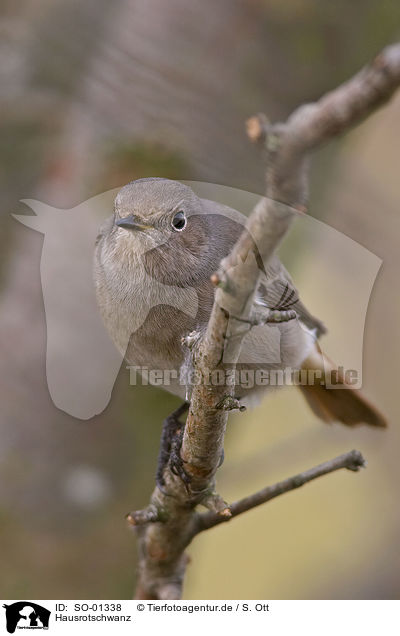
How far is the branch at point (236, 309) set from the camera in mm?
1126

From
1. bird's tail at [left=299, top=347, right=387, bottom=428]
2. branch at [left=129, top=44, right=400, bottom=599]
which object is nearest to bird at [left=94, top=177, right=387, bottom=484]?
branch at [left=129, top=44, right=400, bottom=599]

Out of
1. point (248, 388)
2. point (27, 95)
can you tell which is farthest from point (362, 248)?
point (27, 95)

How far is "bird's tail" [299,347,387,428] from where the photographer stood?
3.68m

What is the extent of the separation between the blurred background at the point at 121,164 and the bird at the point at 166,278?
0.65 m

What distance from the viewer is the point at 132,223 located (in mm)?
2367

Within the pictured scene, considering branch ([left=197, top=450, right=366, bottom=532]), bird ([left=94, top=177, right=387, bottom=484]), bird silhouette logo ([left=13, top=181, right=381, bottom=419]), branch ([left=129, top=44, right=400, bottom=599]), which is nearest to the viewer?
branch ([left=129, top=44, right=400, bottom=599])

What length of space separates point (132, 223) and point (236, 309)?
0.79m

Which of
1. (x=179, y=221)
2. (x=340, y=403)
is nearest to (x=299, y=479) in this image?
(x=179, y=221)

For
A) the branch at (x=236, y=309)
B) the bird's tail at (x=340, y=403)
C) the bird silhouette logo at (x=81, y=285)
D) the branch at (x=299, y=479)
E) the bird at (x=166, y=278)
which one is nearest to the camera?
the branch at (x=236, y=309)

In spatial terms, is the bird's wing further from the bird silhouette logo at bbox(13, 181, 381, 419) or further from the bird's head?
the bird's head

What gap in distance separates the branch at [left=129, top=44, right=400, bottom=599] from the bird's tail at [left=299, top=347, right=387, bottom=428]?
127cm
